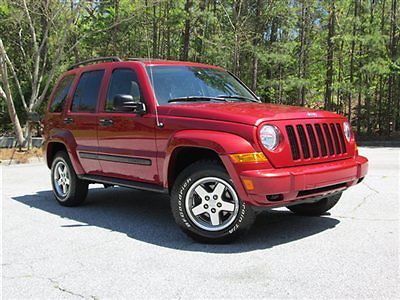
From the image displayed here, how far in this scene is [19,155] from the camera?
14180 mm

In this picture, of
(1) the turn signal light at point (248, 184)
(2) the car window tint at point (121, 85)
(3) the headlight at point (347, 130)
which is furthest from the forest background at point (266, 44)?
(1) the turn signal light at point (248, 184)

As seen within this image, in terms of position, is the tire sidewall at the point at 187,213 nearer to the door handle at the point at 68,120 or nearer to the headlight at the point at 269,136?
the headlight at the point at 269,136

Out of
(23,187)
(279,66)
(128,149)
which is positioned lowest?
(23,187)

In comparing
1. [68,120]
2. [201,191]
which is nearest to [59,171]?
[68,120]

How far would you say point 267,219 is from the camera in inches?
229

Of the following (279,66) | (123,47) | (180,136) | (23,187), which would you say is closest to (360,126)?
(279,66)

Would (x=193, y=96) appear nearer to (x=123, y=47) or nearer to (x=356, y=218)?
(x=356, y=218)

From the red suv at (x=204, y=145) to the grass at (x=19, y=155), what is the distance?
299 inches

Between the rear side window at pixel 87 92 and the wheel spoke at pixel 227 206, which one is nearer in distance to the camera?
the wheel spoke at pixel 227 206

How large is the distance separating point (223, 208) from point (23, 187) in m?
5.36

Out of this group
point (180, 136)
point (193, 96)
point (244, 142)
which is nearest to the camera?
point (244, 142)

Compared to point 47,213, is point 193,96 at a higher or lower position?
higher

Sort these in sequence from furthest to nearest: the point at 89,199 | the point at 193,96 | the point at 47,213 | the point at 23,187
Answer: the point at 23,187 → the point at 89,199 → the point at 47,213 → the point at 193,96

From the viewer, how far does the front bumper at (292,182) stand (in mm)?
4285
